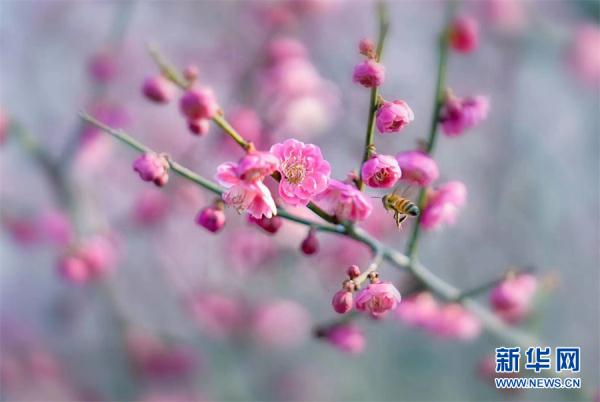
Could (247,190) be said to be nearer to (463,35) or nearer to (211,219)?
(211,219)

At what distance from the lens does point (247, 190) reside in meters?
0.94

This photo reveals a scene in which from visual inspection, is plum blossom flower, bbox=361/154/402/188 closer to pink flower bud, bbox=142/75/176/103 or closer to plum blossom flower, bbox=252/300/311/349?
pink flower bud, bbox=142/75/176/103

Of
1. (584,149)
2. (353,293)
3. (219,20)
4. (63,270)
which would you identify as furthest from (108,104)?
(584,149)

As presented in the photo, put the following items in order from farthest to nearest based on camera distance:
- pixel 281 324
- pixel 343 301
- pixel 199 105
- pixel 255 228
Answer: pixel 281 324
pixel 255 228
pixel 199 105
pixel 343 301

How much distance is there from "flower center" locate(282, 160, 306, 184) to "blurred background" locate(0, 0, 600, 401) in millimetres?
1132

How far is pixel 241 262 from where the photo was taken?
229cm

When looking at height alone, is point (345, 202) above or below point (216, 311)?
below

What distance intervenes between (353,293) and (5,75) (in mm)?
2758

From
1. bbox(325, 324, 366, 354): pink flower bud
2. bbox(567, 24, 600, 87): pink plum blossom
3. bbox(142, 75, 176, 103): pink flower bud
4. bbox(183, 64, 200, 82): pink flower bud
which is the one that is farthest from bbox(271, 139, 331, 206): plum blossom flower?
bbox(567, 24, 600, 87): pink plum blossom

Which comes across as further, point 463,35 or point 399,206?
point 463,35

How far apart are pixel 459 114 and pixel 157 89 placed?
0.52 metres

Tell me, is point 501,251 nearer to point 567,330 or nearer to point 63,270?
point 567,330

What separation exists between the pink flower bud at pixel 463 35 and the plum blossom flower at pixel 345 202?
568 millimetres

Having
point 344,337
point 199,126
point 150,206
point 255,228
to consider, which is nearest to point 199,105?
point 199,126
